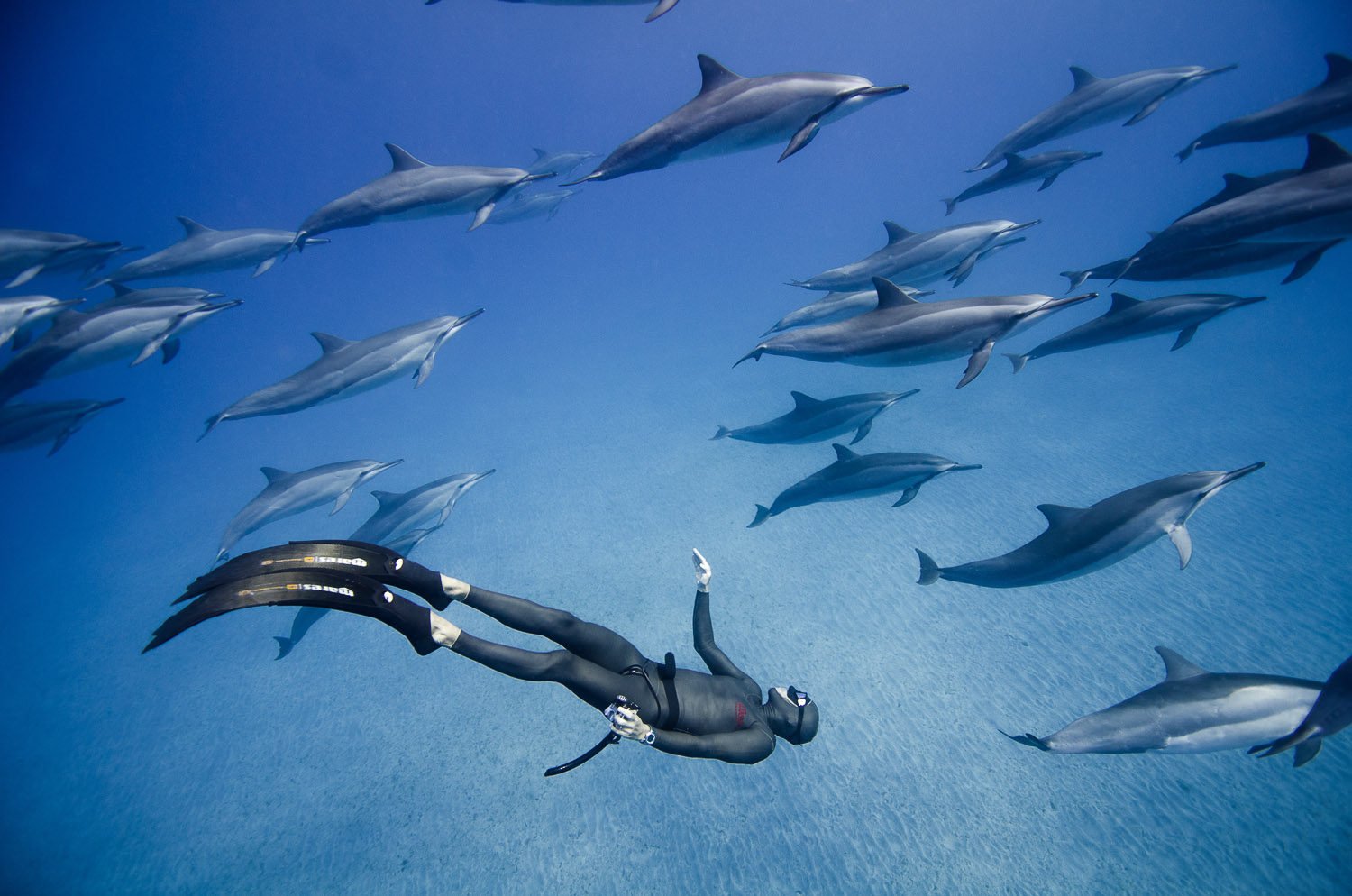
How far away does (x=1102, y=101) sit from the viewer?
538cm

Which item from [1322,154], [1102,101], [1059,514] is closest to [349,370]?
[1059,514]

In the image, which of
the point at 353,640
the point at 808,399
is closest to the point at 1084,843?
→ the point at 808,399

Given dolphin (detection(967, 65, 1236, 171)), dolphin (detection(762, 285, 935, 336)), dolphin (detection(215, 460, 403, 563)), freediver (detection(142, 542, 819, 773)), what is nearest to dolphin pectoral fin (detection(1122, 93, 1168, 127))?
dolphin (detection(967, 65, 1236, 171))

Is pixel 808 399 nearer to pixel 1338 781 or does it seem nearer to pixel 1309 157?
pixel 1309 157

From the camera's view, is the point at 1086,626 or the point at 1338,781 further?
the point at 1086,626

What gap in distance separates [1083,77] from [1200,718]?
6822 millimetres

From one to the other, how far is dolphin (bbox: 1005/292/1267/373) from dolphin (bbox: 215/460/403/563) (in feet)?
24.5

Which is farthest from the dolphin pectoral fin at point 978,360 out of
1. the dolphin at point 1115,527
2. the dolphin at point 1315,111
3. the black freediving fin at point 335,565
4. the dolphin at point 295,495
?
the dolphin at point 295,495

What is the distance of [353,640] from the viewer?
6418 mm

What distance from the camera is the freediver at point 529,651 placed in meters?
2.34

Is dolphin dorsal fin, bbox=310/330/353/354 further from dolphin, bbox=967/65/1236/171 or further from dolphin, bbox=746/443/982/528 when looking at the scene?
dolphin, bbox=967/65/1236/171

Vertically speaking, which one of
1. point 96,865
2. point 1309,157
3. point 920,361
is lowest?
point 96,865

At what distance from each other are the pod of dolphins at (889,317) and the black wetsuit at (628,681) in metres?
0.76

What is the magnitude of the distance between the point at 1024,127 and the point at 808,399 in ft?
13.8
